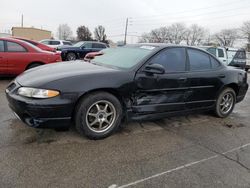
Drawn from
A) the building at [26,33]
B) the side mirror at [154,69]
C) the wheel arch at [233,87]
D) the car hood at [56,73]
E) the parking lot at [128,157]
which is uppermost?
the building at [26,33]

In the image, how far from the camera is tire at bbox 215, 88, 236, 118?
5.16 meters

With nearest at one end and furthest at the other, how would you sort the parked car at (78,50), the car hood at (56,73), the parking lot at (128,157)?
the parking lot at (128,157) < the car hood at (56,73) < the parked car at (78,50)

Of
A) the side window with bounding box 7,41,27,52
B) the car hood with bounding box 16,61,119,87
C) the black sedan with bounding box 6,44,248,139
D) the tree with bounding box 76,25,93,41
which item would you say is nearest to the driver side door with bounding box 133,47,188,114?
the black sedan with bounding box 6,44,248,139

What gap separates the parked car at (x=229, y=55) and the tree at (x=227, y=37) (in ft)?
193

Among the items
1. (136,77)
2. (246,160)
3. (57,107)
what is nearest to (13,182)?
(57,107)

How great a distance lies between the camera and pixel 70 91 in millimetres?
3340

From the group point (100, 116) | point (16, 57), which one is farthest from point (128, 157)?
point (16, 57)

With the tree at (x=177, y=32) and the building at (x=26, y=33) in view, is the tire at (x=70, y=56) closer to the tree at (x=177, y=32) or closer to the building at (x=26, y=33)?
the building at (x=26, y=33)

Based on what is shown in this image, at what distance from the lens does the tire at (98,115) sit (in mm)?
3473

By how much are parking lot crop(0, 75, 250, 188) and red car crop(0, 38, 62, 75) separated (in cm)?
347

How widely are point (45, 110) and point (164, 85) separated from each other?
1.90 metres

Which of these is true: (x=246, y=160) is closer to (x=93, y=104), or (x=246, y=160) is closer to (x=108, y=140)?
(x=108, y=140)

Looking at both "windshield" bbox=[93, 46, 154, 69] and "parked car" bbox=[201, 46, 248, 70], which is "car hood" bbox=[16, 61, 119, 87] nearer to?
"windshield" bbox=[93, 46, 154, 69]

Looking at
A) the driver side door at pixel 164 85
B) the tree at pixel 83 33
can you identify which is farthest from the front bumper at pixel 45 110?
the tree at pixel 83 33
